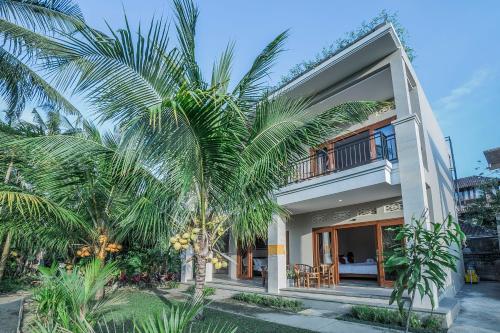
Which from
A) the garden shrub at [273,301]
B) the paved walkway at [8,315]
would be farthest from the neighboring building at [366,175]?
the paved walkway at [8,315]

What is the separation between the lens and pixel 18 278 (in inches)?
579

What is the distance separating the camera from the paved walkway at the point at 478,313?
6.32 metres

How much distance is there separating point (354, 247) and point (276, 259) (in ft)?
17.8

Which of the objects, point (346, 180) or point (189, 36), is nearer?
point (189, 36)

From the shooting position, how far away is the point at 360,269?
11.6 meters

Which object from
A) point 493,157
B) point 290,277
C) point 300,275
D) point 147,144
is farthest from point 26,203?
point 493,157

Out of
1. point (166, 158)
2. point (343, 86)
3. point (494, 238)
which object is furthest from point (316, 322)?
point (494, 238)

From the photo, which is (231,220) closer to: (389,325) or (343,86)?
(389,325)

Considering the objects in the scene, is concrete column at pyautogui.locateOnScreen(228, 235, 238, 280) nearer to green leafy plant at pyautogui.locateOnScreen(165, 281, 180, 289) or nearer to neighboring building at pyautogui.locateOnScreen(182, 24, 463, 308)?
green leafy plant at pyautogui.locateOnScreen(165, 281, 180, 289)

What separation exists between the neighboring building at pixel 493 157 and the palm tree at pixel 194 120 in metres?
12.4

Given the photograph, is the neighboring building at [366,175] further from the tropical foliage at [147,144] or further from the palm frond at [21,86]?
the palm frond at [21,86]

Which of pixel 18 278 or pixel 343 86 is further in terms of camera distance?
pixel 18 278

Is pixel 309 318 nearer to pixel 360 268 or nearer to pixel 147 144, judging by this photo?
pixel 360 268

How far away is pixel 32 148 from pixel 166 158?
6.70 ft
